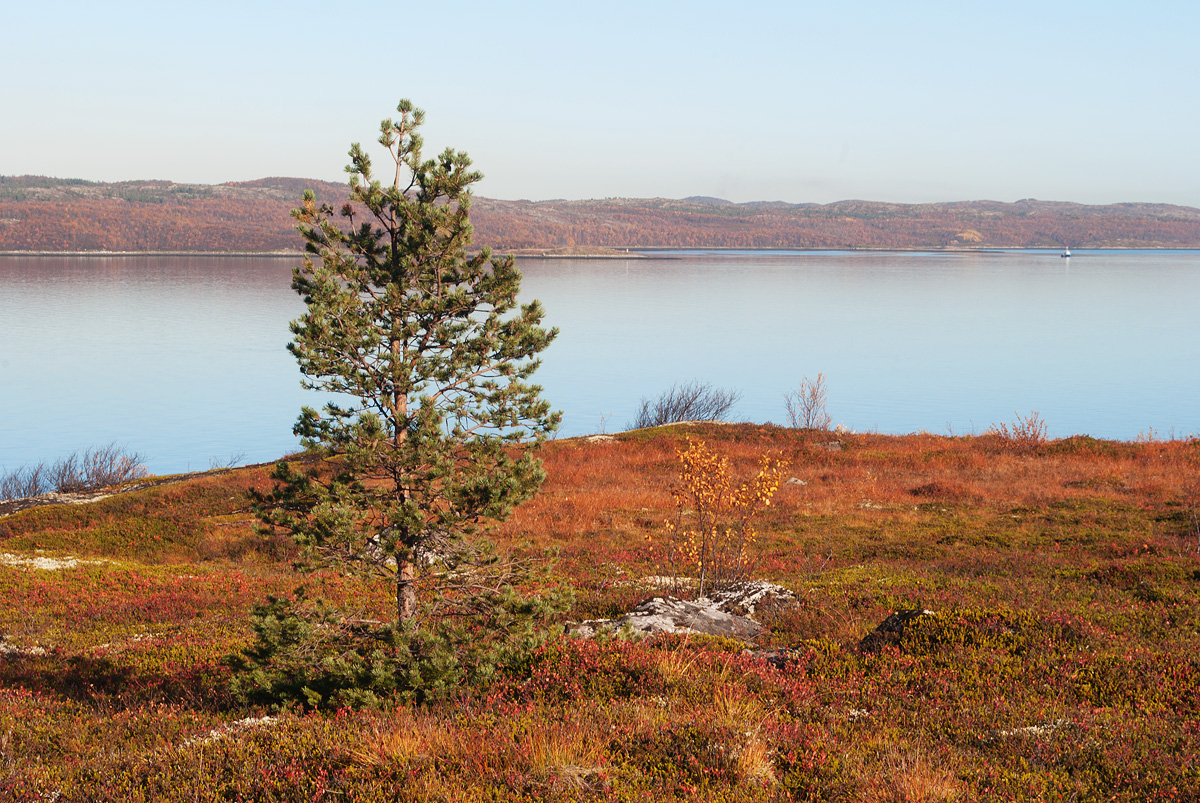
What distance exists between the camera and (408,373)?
8688mm

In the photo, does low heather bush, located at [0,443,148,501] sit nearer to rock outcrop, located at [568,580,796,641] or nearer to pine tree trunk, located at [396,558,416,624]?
rock outcrop, located at [568,580,796,641]

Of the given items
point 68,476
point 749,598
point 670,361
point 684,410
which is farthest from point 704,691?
point 670,361

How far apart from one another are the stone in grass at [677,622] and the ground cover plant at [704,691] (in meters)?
0.48

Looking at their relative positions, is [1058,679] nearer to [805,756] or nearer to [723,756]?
[805,756]

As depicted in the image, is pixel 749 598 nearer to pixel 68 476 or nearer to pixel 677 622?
pixel 677 622

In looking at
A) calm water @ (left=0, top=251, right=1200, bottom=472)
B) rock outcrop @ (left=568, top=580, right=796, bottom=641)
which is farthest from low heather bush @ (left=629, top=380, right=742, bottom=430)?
rock outcrop @ (left=568, top=580, right=796, bottom=641)

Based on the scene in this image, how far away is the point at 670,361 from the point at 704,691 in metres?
79.6

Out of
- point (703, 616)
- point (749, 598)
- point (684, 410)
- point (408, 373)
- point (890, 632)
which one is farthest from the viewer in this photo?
point (684, 410)

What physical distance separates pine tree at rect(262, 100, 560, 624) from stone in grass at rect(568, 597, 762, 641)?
319cm

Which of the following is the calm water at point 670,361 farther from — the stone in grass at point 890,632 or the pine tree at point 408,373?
the pine tree at point 408,373

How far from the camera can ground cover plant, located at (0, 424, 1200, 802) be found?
6242 millimetres

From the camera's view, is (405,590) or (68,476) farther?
(68,476)

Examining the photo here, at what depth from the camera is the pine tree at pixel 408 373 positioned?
8.31 m

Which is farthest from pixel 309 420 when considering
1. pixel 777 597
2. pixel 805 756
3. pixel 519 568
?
pixel 777 597
